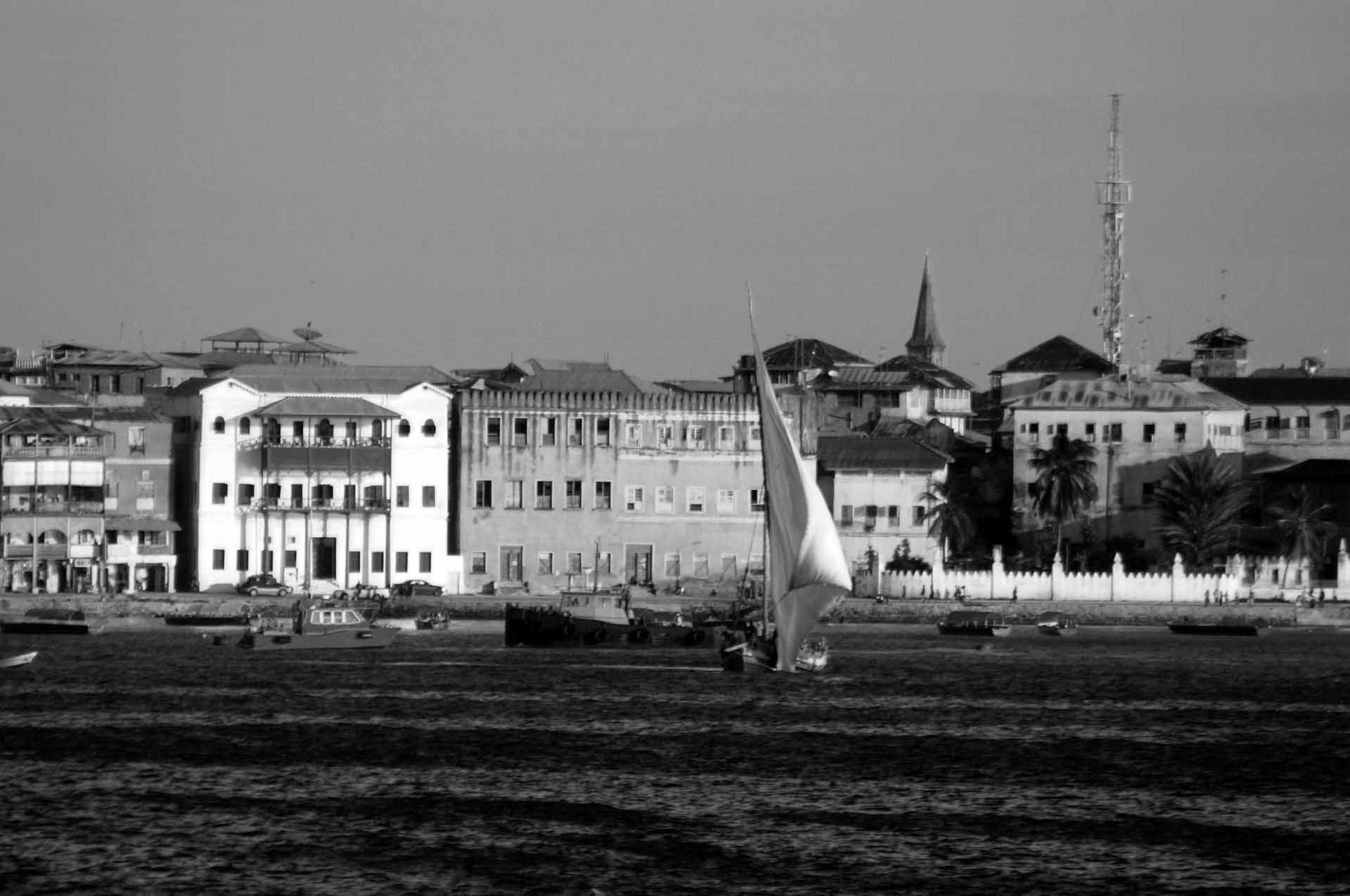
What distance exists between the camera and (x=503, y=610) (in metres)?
100

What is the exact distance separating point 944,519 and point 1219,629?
40.3 feet

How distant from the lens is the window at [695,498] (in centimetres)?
10725

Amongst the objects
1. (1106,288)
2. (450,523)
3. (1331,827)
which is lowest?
(1331,827)

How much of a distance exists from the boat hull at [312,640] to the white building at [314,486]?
1683 cm

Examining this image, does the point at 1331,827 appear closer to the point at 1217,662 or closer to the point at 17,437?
the point at 1217,662

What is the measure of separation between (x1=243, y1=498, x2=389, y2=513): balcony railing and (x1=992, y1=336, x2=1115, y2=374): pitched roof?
5200cm

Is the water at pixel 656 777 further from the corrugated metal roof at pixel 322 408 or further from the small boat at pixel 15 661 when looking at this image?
the corrugated metal roof at pixel 322 408

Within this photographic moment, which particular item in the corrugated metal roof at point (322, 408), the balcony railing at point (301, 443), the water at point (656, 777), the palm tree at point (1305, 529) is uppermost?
the corrugated metal roof at point (322, 408)

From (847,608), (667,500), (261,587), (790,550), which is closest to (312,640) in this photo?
(261,587)

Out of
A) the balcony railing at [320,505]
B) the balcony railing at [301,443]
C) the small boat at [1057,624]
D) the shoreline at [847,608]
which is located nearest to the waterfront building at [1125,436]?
the shoreline at [847,608]

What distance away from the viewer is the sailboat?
69.3m

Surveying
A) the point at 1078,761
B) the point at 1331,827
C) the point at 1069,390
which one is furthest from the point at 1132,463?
the point at 1331,827

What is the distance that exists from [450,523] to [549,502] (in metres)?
4.23

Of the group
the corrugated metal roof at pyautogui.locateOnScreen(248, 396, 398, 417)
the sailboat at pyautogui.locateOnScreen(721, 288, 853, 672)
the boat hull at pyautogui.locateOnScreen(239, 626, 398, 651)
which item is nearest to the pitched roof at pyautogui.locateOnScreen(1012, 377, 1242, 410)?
the corrugated metal roof at pyautogui.locateOnScreen(248, 396, 398, 417)
